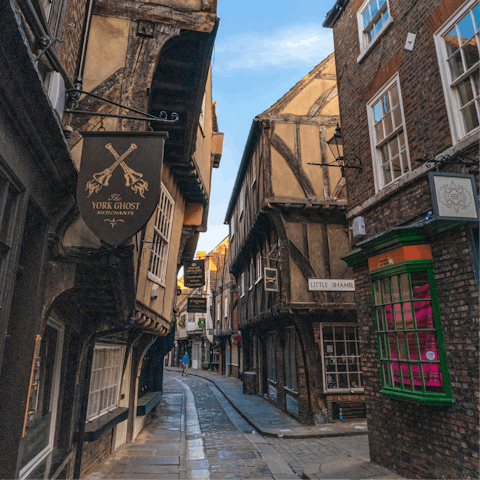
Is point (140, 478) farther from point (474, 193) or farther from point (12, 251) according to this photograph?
point (474, 193)

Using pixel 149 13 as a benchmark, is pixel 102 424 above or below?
below

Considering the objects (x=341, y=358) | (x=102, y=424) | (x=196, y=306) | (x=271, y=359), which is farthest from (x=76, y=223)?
(x=196, y=306)

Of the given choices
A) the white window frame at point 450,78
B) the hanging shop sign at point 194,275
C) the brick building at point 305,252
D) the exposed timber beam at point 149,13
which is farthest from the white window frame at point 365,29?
the hanging shop sign at point 194,275

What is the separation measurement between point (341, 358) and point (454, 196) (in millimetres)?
8252

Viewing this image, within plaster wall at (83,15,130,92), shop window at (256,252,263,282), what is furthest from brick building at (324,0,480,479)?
shop window at (256,252,263,282)

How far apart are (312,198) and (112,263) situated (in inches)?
378

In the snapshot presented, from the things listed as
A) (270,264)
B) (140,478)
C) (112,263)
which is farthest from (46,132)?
(270,264)

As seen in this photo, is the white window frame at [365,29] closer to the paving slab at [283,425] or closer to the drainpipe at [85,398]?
the drainpipe at [85,398]

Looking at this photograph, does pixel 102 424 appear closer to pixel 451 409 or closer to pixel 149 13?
pixel 451 409

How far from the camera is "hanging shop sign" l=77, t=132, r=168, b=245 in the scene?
10.4 feet

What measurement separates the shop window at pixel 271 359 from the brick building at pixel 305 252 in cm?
32

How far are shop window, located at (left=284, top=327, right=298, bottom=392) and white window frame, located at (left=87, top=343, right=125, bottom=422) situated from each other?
20.3 feet

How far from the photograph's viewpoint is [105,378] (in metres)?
7.57

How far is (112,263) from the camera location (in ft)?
12.7
